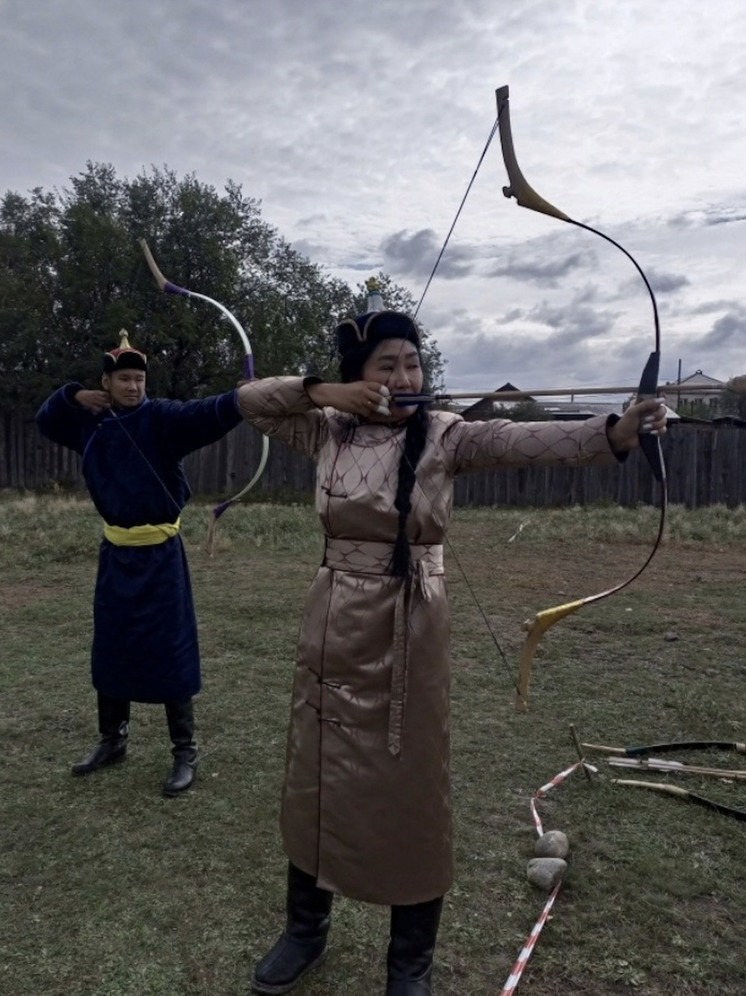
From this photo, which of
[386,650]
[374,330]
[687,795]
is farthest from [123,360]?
[687,795]

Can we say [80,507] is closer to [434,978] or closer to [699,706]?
[699,706]

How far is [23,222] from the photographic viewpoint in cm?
1875

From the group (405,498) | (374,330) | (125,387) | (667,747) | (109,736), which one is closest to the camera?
(405,498)

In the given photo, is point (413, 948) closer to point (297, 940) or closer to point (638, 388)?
point (297, 940)

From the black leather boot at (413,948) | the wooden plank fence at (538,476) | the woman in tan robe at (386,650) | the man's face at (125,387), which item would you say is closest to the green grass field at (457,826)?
the black leather boot at (413,948)

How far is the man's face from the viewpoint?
3.48 metres

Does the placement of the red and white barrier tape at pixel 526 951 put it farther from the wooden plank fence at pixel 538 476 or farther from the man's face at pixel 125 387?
the wooden plank fence at pixel 538 476

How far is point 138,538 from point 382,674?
167 centimetres

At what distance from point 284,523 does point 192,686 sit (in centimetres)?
726

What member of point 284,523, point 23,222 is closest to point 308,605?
point 284,523

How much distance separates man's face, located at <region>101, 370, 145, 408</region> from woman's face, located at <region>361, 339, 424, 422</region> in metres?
1.54

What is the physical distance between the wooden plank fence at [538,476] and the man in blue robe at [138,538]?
9.58m

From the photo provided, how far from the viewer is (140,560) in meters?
3.52

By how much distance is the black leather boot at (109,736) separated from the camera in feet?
12.3
